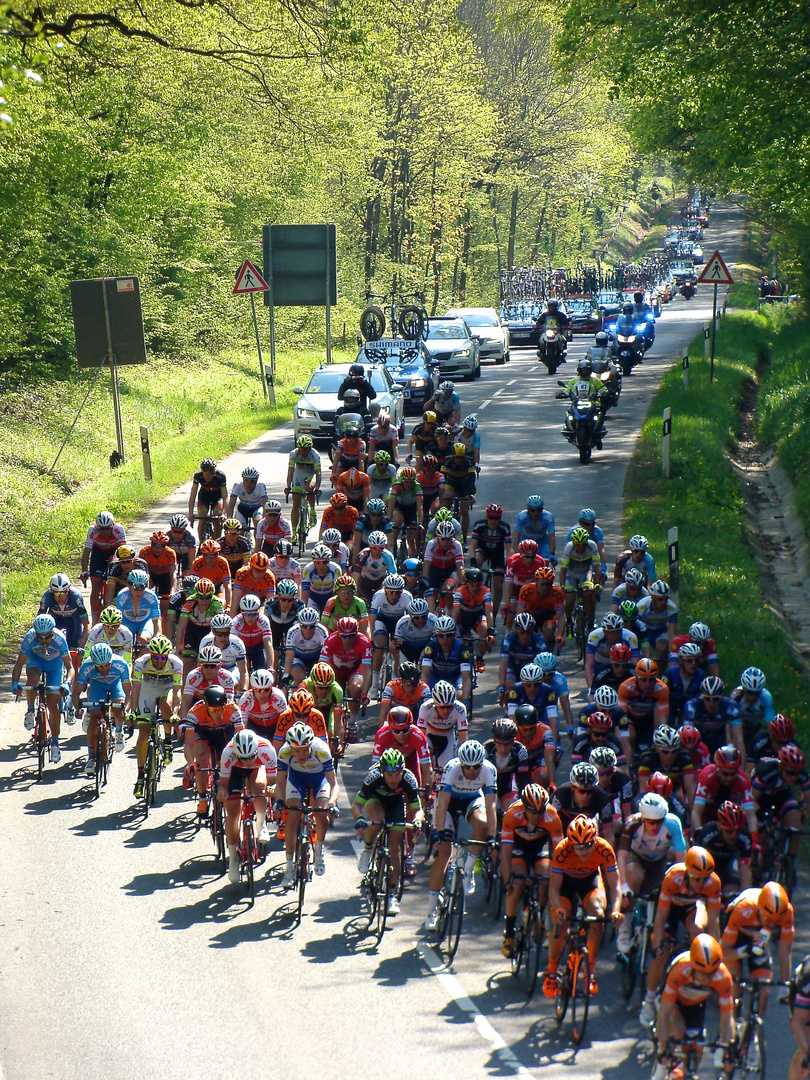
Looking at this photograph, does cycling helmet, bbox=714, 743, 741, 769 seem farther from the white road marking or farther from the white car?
the white car

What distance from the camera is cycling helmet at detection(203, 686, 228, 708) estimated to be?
39.8 feet

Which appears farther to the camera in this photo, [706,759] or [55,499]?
[55,499]

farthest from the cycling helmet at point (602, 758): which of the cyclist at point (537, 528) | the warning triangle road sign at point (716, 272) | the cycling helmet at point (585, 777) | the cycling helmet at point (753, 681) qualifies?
the warning triangle road sign at point (716, 272)

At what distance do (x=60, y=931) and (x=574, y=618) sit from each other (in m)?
9.13

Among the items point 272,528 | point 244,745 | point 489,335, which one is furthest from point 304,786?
point 489,335

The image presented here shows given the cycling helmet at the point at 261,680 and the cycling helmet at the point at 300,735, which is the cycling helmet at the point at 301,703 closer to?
the cycling helmet at the point at 261,680

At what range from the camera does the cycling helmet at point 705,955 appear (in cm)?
823

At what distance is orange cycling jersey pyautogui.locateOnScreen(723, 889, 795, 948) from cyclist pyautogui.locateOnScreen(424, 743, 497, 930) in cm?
242

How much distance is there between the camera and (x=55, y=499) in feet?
85.9

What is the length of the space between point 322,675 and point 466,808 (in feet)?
8.06

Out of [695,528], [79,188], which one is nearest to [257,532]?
[695,528]

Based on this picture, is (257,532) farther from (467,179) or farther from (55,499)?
(467,179)

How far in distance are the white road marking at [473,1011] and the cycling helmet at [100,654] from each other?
15.8 ft

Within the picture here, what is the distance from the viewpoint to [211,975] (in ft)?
32.8
